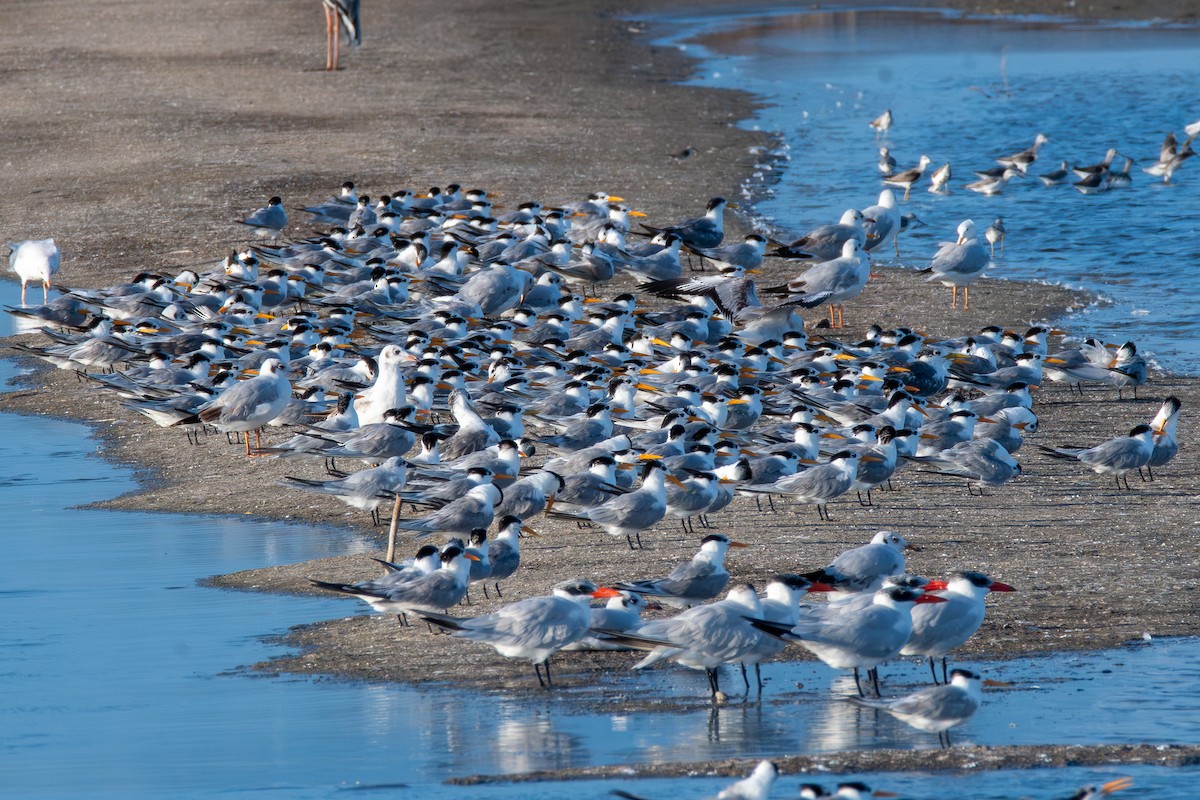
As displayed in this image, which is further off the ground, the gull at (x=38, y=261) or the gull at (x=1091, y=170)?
the gull at (x=1091, y=170)

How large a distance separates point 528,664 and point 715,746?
1.50m

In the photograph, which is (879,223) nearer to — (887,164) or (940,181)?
(887,164)

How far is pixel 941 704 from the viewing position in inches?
273

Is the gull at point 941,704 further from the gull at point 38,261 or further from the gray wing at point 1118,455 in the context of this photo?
the gull at point 38,261

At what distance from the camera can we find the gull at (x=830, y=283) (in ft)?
51.6

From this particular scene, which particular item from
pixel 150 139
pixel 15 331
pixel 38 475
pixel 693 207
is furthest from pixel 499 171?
pixel 38 475

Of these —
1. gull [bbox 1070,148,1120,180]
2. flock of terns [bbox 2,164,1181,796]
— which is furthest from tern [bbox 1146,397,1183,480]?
gull [bbox 1070,148,1120,180]

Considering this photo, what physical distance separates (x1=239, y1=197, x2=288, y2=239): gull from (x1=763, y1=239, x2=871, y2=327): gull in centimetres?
628

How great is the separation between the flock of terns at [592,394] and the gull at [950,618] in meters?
0.01

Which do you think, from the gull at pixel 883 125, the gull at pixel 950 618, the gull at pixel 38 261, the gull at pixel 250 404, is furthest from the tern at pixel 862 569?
the gull at pixel 883 125

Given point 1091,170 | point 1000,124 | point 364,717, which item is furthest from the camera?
point 1000,124

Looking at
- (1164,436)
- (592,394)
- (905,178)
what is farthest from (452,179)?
(1164,436)

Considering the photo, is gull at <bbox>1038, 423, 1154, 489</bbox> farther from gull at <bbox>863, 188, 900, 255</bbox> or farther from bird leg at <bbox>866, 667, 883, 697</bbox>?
gull at <bbox>863, 188, 900, 255</bbox>

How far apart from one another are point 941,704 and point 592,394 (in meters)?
6.48
